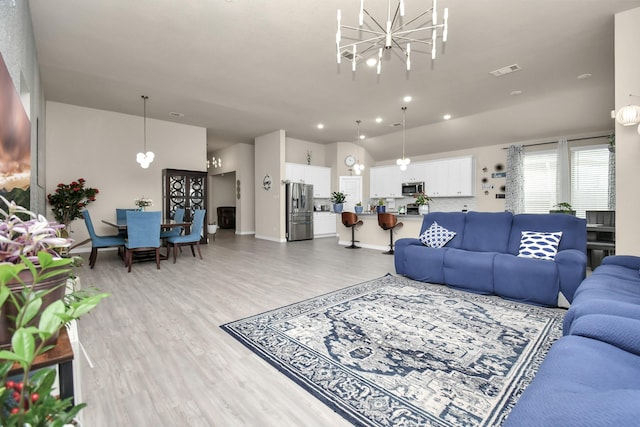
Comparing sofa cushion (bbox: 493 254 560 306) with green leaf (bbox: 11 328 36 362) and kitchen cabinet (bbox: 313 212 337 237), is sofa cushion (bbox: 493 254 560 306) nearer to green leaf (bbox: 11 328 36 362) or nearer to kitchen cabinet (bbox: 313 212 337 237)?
green leaf (bbox: 11 328 36 362)

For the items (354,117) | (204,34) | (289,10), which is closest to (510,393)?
(289,10)

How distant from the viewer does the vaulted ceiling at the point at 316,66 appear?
3.24m

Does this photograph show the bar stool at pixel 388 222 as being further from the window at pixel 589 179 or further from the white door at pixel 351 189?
the window at pixel 589 179

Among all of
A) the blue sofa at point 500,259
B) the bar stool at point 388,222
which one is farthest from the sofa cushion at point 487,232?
the bar stool at point 388,222

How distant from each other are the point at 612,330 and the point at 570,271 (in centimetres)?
197

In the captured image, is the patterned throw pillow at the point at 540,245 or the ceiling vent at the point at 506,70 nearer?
the patterned throw pillow at the point at 540,245

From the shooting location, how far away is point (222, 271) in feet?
15.2

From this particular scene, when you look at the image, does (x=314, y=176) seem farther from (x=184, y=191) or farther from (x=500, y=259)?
(x=500, y=259)

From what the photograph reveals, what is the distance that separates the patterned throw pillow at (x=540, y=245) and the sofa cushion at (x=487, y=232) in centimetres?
26

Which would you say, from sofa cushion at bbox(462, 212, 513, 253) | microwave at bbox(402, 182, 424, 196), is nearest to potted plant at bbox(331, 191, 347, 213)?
microwave at bbox(402, 182, 424, 196)

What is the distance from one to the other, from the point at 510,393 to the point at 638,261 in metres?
2.04

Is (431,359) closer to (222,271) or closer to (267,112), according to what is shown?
(222,271)

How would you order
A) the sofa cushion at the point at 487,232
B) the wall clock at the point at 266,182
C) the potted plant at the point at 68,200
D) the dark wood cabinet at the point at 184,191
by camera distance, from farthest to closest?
the wall clock at the point at 266,182, the dark wood cabinet at the point at 184,191, the potted plant at the point at 68,200, the sofa cushion at the point at 487,232

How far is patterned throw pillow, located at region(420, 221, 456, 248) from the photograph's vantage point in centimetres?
415
